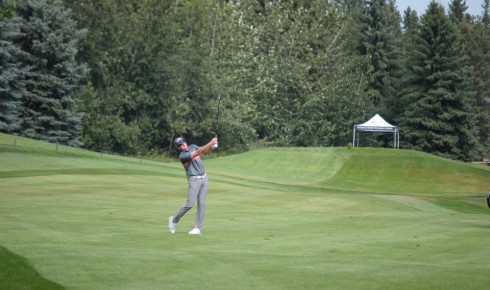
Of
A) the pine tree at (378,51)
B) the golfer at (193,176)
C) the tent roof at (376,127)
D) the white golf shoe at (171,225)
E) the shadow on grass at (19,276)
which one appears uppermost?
the pine tree at (378,51)

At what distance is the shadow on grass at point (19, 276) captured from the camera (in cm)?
1193

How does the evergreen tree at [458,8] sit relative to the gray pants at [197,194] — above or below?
above

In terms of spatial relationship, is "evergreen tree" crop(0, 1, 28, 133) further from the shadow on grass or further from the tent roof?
the shadow on grass

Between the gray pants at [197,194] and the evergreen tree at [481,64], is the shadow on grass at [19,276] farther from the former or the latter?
the evergreen tree at [481,64]

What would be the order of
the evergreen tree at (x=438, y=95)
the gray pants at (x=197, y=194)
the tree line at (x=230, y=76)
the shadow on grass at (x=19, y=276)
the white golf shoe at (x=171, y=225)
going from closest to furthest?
the shadow on grass at (x=19, y=276), the gray pants at (x=197, y=194), the white golf shoe at (x=171, y=225), the tree line at (x=230, y=76), the evergreen tree at (x=438, y=95)

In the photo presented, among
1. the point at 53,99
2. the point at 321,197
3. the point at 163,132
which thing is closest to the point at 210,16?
the point at 163,132

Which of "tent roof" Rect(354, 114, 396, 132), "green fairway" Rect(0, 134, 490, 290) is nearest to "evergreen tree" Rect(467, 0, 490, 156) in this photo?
"tent roof" Rect(354, 114, 396, 132)

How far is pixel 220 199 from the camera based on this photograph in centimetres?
3450

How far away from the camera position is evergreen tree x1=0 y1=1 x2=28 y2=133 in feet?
218

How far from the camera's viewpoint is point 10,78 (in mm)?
67125

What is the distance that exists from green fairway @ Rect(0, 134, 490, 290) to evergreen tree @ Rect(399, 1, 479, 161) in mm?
42507

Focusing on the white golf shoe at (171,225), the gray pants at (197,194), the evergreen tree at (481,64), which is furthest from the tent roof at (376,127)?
the white golf shoe at (171,225)

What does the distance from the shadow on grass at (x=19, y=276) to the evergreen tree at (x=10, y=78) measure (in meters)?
54.2

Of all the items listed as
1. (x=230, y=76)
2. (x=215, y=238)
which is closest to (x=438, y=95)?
(x=230, y=76)
